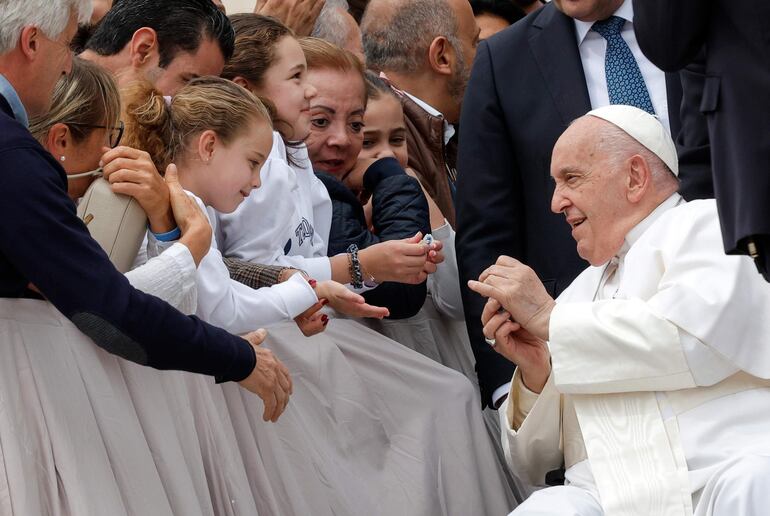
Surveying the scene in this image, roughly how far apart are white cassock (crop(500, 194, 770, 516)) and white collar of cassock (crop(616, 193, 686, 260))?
0.33ft

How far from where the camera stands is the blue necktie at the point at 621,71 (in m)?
5.00

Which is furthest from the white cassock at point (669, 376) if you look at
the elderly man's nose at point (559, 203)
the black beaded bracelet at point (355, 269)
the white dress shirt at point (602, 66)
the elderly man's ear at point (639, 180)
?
the white dress shirt at point (602, 66)

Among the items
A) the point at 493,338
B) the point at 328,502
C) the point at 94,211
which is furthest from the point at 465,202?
the point at 94,211

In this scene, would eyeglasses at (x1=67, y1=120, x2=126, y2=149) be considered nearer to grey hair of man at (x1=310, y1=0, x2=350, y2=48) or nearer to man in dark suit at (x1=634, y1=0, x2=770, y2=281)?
man in dark suit at (x1=634, y1=0, x2=770, y2=281)

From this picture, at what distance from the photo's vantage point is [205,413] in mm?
3936

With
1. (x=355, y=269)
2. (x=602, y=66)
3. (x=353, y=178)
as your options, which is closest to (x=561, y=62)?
(x=602, y=66)

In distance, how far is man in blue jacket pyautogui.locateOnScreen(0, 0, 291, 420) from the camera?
10.0 feet

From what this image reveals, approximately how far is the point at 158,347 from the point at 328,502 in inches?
44.4

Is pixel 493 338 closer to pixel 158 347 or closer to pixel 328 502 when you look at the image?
pixel 328 502

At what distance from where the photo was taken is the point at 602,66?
509 cm

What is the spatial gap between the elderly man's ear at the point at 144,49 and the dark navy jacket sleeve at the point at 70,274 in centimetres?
157

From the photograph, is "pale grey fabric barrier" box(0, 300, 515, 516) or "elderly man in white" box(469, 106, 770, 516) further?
"elderly man in white" box(469, 106, 770, 516)

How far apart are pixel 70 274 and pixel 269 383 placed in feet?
2.63

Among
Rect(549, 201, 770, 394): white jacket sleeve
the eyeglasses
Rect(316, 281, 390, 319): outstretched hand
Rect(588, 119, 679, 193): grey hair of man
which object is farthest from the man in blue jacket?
Rect(588, 119, 679, 193): grey hair of man
